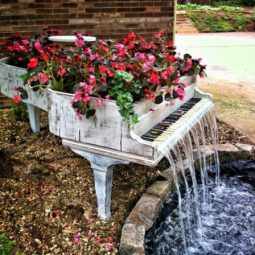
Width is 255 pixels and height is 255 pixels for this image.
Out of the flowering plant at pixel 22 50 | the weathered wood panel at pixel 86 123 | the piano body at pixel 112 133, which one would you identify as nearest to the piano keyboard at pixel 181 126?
the piano body at pixel 112 133

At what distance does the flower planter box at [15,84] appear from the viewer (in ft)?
10.6

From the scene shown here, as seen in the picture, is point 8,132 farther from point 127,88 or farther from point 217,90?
point 217,90

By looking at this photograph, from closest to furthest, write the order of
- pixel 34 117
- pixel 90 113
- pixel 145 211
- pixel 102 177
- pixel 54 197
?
pixel 90 113 → pixel 102 177 → pixel 145 211 → pixel 54 197 → pixel 34 117

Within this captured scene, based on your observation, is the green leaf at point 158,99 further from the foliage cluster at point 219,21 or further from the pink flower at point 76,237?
the foliage cluster at point 219,21

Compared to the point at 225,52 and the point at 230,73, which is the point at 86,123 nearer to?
the point at 230,73

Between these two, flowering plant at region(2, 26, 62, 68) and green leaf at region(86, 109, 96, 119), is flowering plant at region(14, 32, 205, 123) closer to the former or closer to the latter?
green leaf at region(86, 109, 96, 119)

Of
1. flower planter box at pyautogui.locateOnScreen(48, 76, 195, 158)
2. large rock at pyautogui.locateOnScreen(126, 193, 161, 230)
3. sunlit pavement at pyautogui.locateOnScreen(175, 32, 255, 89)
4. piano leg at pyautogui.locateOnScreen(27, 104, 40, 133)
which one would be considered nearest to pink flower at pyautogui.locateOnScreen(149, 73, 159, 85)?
flower planter box at pyautogui.locateOnScreen(48, 76, 195, 158)

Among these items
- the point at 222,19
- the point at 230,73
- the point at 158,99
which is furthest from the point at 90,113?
the point at 222,19

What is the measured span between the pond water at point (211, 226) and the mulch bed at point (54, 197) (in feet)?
1.01

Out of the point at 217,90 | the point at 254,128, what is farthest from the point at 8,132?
the point at 217,90

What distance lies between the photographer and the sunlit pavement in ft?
25.7

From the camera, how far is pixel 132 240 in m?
2.64

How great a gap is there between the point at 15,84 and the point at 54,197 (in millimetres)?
1094

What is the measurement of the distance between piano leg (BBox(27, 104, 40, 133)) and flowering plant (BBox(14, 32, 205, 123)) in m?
0.98
